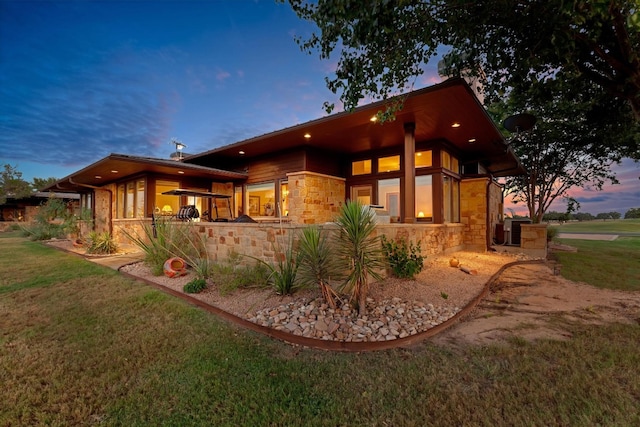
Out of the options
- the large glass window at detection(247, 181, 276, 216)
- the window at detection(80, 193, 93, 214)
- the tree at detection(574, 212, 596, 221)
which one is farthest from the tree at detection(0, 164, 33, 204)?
the tree at detection(574, 212, 596, 221)

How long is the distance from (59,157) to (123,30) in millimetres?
29427

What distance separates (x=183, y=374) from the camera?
236cm

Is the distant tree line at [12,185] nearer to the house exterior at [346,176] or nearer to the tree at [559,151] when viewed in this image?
the house exterior at [346,176]

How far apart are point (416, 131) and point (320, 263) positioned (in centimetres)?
584

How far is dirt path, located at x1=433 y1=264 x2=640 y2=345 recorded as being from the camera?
3.15m

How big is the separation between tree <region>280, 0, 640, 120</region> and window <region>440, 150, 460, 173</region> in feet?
13.0

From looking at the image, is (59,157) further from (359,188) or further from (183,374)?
(183,374)

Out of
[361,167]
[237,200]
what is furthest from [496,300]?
[237,200]

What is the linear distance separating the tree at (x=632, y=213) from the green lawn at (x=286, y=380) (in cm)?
4884

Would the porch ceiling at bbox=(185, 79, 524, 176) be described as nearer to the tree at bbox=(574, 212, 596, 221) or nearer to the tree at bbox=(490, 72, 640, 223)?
the tree at bbox=(490, 72, 640, 223)

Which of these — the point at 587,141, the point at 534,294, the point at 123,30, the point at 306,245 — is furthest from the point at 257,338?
the point at 587,141

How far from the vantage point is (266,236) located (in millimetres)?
5453

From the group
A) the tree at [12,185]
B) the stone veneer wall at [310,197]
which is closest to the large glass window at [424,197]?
the stone veneer wall at [310,197]

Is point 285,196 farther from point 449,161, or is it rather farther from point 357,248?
point 357,248
